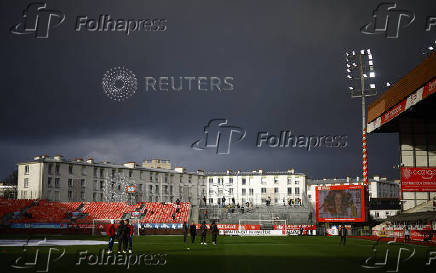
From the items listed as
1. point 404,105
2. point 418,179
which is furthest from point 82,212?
point 404,105

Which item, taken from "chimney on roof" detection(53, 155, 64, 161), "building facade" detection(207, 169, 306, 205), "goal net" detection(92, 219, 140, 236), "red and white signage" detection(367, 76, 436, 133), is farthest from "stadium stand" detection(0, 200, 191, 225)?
"building facade" detection(207, 169, 306, 205)

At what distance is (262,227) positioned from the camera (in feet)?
249

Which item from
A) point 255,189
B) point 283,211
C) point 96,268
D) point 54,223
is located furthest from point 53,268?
point 255,189

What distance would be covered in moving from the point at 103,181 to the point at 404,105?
8188 cm

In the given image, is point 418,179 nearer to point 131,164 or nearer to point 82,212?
point 82,212

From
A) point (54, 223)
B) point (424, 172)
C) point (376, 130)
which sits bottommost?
point (54, 223)

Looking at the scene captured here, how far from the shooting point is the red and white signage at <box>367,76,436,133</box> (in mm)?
44156

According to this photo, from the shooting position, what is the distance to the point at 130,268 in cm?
2027

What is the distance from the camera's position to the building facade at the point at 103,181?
344 ft

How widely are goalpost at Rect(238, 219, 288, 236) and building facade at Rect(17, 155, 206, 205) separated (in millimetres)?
24074

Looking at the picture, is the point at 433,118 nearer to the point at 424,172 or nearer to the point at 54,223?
the point at 424,172

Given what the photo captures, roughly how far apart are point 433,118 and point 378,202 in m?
73.1

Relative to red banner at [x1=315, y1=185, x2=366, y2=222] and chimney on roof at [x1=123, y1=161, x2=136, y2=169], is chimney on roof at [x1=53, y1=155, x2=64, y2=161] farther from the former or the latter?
red banner at [x1=315, y1=185, x2=366, y2=222]

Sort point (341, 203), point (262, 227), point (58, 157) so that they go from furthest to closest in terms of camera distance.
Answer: point (58, 157) → point (262, 227) → point (341, 203)
